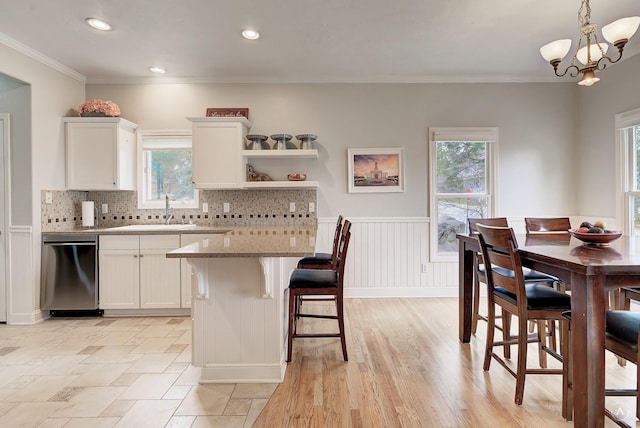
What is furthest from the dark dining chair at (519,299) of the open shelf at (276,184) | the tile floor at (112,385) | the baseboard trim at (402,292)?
the open shelf at (276,184)

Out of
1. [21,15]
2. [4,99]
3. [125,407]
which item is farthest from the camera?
[4,99]

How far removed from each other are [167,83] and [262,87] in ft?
3.72

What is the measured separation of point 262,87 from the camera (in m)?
4.16

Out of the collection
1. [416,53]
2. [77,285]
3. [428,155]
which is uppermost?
[416,53]

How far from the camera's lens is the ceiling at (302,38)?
2.66 meters

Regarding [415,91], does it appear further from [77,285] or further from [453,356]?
[77,285]

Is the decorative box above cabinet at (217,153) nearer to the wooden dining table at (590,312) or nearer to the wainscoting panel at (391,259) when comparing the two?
the wainscoting panel at (391,259)

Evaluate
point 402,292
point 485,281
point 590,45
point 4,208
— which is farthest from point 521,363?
point 4,208

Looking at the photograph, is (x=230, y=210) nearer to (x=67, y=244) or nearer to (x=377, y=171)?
(x=67, y=244)

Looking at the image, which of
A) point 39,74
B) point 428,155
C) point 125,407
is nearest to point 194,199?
point 39,74

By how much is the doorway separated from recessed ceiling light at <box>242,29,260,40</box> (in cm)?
245

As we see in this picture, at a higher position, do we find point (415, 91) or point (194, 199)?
point (415, 91)

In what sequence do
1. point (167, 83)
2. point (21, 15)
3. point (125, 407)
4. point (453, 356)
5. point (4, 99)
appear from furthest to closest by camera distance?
point (167, 83) → point (4, 99) → point (21, 15) → point (453, 356) → point (125, 407)

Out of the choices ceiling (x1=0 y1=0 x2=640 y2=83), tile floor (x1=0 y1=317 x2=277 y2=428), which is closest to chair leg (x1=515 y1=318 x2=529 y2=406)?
tile floor (x1=0 y1=317 x2=277 y2=428)
